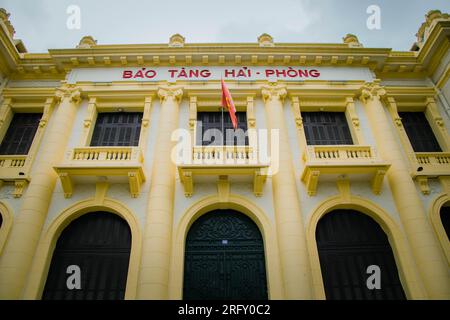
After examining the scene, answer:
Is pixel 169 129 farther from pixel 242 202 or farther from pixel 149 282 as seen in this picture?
A: pixel 149 282

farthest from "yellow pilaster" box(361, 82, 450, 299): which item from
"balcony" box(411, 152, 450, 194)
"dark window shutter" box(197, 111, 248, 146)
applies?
"dark window shutter" box(197, 111, 248, 146)

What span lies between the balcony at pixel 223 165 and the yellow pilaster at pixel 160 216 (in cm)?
74

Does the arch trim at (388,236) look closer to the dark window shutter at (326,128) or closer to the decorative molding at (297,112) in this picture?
the dark window shutter at (326,128)

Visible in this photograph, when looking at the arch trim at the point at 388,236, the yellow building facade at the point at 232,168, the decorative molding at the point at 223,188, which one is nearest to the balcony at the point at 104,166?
the yellow building facade at the point at 232,168

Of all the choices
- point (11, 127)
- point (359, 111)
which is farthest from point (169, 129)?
point (359, 111)

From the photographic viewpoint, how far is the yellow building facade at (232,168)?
922 cm

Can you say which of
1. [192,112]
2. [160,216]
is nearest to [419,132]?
[192,112]

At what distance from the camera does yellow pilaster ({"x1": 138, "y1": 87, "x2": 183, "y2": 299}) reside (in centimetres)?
857

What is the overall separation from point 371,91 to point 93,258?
13.2 metres

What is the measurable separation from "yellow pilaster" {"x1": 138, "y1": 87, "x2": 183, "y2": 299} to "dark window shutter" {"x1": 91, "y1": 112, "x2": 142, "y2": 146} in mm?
1349

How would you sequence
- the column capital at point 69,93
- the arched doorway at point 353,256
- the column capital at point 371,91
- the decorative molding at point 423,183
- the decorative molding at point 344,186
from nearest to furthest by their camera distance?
the arched doorway at point 353,256
the decorative molding at point 344,186
the decorative molding at point 423,183
the column capital at point 69,93
the column capital at point 371,91

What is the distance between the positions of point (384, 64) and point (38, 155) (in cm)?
1590

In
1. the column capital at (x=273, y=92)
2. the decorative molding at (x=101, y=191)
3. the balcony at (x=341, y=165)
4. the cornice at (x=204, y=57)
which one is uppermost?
the cornice at (x=204, y=57)

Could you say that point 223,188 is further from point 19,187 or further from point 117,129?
point 19,187
